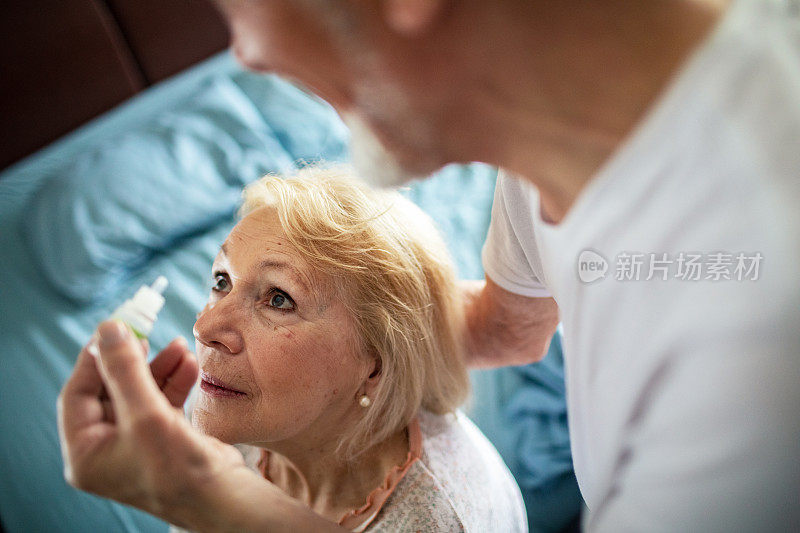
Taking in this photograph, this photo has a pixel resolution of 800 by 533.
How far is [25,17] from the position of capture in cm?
201

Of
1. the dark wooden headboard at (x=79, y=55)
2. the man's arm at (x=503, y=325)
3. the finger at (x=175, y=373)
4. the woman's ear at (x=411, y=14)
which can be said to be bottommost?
the man's arm at (x=503, y=325)

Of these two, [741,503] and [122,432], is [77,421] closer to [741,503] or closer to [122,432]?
[122,432]

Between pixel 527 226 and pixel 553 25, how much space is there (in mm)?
453

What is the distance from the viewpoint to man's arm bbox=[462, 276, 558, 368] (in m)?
1.20

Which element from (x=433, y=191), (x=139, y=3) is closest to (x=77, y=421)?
(x=433, y=191)

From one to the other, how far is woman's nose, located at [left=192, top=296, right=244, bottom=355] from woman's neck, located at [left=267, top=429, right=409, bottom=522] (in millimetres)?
239

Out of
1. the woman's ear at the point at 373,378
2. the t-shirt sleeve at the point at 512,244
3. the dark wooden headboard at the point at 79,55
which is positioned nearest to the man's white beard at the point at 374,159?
the t-shirt sleeve at the point at 512,244

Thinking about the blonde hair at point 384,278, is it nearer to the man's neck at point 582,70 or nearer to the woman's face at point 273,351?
the woman's face at point 273,351

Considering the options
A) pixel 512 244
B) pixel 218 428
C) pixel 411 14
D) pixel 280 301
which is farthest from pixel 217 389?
pixel 411 14

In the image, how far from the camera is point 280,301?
1.10 meters

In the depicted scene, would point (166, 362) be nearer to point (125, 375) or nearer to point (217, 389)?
point (217, 389)

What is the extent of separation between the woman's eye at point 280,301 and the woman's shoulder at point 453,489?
37cm

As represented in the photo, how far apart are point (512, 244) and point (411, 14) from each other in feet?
1.86

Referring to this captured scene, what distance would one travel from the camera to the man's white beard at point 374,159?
66 cm
